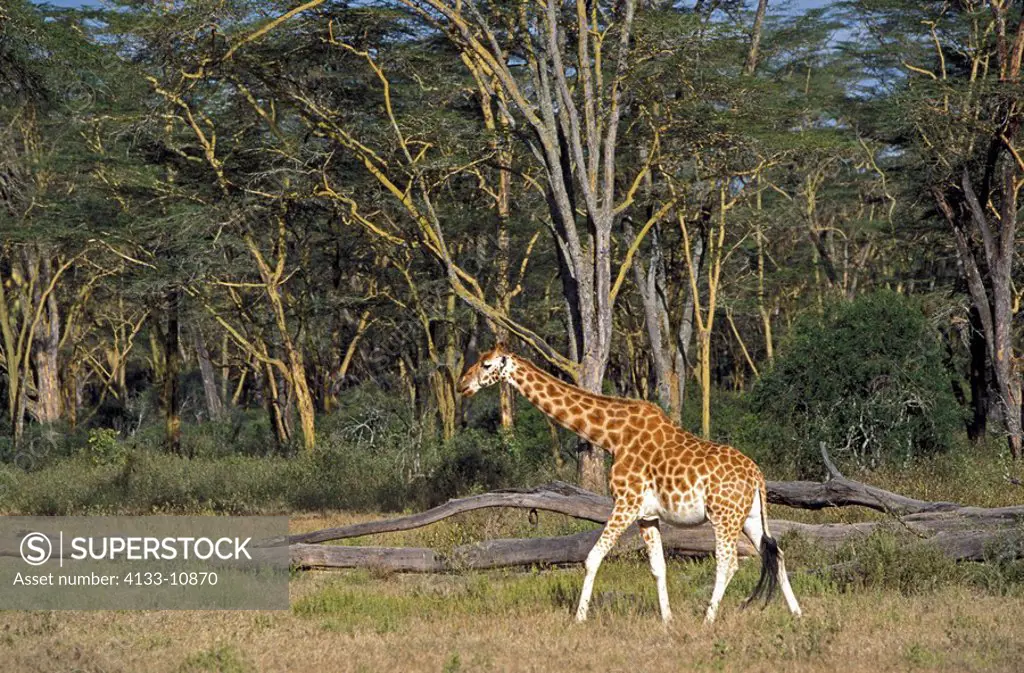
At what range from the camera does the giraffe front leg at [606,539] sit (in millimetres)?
9414

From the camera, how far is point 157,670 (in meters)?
8.05

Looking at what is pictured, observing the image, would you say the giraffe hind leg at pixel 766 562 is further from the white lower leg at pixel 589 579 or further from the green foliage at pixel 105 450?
the green foliage at pixel 105 450

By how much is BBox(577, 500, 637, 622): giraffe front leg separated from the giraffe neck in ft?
1.71

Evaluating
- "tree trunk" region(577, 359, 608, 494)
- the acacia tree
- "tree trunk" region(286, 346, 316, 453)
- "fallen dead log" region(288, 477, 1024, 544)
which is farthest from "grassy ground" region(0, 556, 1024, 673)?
"tree trunk" region(286, 346, 316, 453)

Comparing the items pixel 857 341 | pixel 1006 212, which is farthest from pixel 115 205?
pixel 1006 212

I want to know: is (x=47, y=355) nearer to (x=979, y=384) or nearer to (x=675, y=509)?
(x=979, y=384)

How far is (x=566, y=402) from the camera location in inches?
394

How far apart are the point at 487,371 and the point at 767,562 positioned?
2.48 metres

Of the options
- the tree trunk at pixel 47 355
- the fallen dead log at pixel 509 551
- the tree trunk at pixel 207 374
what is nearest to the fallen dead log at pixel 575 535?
the fallen dead log at pixel 509 551

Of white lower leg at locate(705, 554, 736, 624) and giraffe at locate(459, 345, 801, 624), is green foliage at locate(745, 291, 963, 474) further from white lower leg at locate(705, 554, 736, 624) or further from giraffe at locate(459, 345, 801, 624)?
white lower leg at locate(705, 554, 736, 624)

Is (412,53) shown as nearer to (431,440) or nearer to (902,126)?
(431,440)

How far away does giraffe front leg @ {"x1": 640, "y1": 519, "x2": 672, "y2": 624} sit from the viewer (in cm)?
935

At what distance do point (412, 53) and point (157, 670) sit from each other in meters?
14.1
